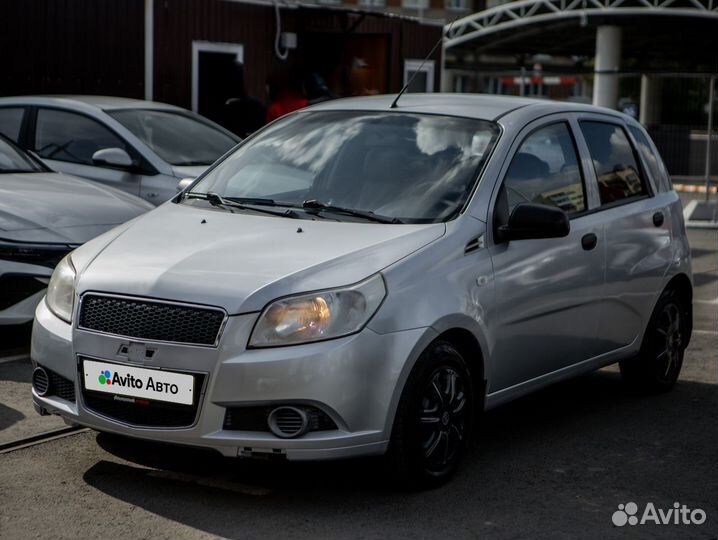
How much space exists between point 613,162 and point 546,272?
1.33 meters

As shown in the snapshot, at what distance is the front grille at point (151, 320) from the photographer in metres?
4.72

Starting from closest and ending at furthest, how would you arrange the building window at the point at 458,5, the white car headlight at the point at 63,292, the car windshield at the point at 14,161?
the white car headlight at the point at 63,292, the car windshield at the point at 14,161, the building window at the point at 458,5

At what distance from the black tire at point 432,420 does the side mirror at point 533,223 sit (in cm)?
67

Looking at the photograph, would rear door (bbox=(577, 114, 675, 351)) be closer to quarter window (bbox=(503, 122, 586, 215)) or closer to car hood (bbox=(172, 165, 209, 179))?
quarter window (bbox=(503, 122, 586, 215))

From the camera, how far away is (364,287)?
482cm

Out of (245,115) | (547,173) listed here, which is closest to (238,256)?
(547,173)

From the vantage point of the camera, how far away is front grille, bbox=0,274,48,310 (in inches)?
298

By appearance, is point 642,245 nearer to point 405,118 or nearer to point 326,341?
point 405,118

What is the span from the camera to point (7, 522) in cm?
469

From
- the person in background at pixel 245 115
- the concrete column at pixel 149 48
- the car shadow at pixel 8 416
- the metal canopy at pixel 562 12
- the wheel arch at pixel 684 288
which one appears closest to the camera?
the car shadow at pixel 8 416

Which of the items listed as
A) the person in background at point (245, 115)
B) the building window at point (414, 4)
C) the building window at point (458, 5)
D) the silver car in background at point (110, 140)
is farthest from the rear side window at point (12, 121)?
the building window at point (458, 5)

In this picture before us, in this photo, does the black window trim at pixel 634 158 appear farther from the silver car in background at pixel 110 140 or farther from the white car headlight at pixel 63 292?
the silver car in background at pixel 110 140

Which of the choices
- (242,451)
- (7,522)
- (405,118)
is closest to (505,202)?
(405,118)

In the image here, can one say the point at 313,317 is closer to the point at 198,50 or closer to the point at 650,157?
the point at 650,157
